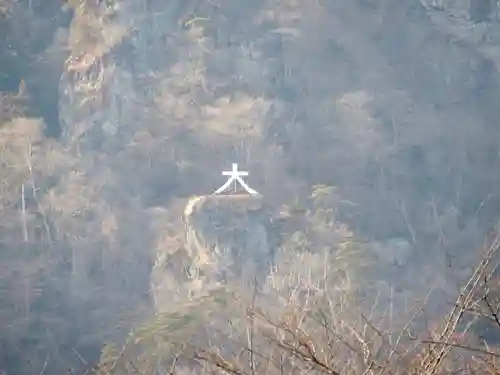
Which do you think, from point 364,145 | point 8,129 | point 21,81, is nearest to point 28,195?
point 8,129

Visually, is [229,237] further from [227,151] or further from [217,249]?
[227,151]

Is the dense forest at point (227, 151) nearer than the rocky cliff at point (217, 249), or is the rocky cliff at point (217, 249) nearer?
the rocky cliff at point (217, 249)

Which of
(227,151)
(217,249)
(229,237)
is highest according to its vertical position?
(227,151)

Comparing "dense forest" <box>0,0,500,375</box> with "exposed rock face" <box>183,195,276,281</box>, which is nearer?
"exposed rock face" <box>183,195,276,281</box>

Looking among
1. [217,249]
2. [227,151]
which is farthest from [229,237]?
[227,151]

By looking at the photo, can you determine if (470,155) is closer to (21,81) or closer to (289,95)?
(289,95)
